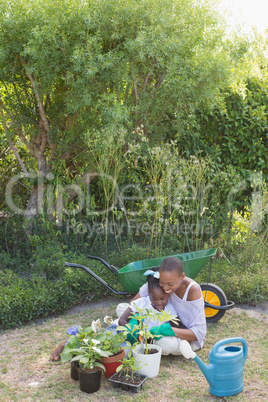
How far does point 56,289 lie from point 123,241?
146 centimetres

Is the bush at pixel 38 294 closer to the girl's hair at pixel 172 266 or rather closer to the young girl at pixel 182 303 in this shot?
the young girl at pixel 182 303

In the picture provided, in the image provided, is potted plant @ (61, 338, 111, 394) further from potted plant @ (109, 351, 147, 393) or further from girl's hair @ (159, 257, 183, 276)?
girl's hair @ (159, 257, 183, 276)

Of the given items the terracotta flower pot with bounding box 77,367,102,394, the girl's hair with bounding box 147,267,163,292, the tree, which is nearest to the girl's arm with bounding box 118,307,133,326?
the girl's hair with bounding box 147,267,163,292

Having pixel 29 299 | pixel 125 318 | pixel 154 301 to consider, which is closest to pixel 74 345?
pixel 125 318

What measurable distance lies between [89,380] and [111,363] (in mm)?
175

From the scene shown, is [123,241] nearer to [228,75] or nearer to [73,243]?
[73,243]

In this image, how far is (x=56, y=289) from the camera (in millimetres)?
3898

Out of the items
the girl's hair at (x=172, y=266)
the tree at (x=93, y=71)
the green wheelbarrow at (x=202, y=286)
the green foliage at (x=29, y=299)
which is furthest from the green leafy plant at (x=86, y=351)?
the tree at (x=93, y=71)

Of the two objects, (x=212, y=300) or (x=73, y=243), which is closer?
(x=212, y=300)

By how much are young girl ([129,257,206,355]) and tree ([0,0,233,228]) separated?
2.04m

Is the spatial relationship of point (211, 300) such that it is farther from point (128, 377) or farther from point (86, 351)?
point (86, 351)

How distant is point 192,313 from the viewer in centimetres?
295

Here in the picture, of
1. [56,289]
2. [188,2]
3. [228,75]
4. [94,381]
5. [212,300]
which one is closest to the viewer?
[94,381]

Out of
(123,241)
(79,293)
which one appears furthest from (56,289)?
(123,241)
